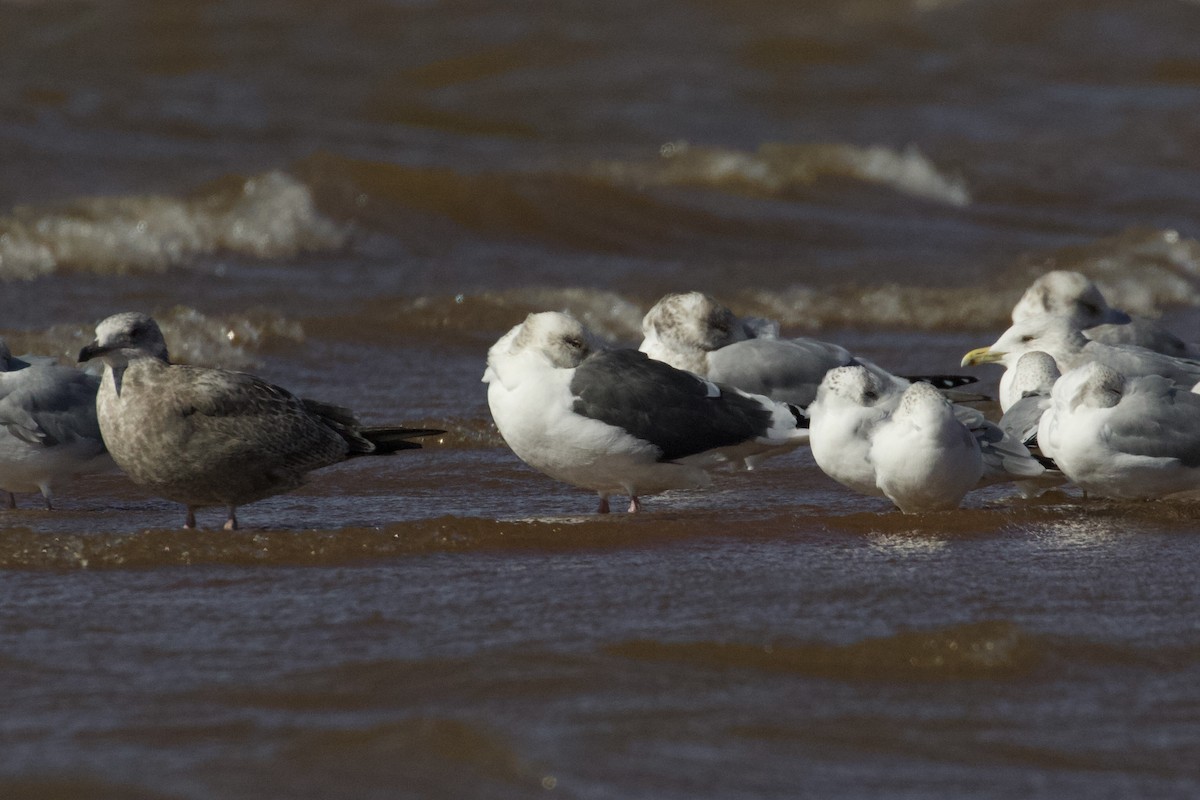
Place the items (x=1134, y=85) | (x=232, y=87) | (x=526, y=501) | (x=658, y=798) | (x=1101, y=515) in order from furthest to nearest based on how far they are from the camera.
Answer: (x=1134, y=85), (x=232, y=87), (x=526, y=501), (x=1101, y=515), (x=658, y=798)

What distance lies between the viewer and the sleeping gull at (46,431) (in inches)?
230

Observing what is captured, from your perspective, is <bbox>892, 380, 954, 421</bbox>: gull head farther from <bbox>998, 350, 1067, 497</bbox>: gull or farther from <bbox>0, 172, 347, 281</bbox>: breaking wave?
<bbox>0, 172, 347, 281</bbox>: breaking wave

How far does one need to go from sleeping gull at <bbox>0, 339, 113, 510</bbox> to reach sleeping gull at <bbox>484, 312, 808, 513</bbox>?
4.43 ft

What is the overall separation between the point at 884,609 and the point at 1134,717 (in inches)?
32.3

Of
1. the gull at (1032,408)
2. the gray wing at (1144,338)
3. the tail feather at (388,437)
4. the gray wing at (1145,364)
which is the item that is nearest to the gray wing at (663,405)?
the tail feather at (388,437)

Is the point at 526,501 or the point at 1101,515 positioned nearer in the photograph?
the point at 1101,515

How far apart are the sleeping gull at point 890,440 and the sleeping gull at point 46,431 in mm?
2406

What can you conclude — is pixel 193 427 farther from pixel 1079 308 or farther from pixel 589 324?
pixel 589 324

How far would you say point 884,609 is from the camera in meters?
4.42

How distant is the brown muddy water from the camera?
3590 millimetres

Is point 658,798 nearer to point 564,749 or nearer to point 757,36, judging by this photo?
point 564,749

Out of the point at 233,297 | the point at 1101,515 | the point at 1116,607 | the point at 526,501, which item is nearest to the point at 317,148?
the point at 233,297

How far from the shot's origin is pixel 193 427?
5.49m

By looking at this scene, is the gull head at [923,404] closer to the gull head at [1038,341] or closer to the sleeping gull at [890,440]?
the sleeping gull at [890,440]
